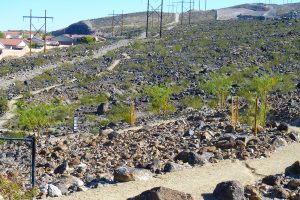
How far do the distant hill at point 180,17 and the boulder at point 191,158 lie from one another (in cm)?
10329

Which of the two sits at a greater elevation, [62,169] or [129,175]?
[129,175]

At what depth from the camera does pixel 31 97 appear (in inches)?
1399

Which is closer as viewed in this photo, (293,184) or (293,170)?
(293,184)

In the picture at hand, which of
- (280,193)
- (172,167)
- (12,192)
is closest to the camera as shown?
(12,192)

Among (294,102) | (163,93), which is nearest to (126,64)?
(163,93)

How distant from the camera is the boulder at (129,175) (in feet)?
42.8

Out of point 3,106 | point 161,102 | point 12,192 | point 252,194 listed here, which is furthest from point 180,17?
point 12,192

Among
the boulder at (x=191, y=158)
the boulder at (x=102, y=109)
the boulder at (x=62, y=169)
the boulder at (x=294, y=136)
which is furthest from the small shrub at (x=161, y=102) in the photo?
the boulder at (x=62, y=169)

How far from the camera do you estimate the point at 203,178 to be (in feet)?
44.5

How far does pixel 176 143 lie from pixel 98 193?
6.20 meters

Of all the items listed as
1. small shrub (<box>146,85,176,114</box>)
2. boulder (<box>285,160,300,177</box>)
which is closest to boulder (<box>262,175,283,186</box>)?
boulder (<box>285,160,300,177</box>)

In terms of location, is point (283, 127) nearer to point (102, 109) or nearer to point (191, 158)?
point (191, 158)

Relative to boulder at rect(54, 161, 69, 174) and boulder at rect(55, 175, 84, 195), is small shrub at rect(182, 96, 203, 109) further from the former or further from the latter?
boulder at rect(55, 175, 84, 195)

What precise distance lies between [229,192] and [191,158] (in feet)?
10.9
